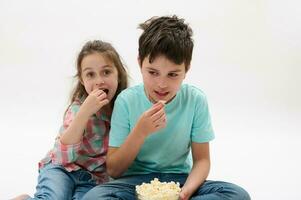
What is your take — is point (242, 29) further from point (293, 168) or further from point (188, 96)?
point (188, 96)

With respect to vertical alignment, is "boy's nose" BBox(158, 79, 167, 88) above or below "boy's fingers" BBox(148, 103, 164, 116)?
above

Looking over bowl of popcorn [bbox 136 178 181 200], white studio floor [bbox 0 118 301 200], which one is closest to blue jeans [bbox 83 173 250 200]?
bowl of popcorn [bbox 136 178 181 200]

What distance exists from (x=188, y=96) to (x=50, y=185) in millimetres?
517

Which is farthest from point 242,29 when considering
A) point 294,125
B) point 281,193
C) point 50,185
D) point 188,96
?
point 50,185

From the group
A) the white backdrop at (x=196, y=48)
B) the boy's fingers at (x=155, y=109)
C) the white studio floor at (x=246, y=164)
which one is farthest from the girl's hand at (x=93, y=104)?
the white backdrop at (x=196, y=48)

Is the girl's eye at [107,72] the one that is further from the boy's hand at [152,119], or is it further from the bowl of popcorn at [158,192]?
the bowl of popcorn at [158,192]

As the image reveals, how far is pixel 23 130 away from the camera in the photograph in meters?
2.68

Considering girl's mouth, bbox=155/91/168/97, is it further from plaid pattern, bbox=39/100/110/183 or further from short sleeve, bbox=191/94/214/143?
plaid pattern, bbox=39/100/110/183

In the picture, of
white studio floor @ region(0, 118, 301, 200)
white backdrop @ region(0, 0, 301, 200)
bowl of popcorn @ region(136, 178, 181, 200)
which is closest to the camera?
bowl of popcorn @ region(136, 178, 181, 200)

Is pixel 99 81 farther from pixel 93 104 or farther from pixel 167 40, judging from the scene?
pixel 167 40

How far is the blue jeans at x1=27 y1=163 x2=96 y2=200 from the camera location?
5.30 feet

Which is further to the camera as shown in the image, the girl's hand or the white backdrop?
the white backdrop

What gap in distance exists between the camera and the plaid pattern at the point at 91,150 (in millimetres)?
1744

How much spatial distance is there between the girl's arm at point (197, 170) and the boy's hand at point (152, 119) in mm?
186
